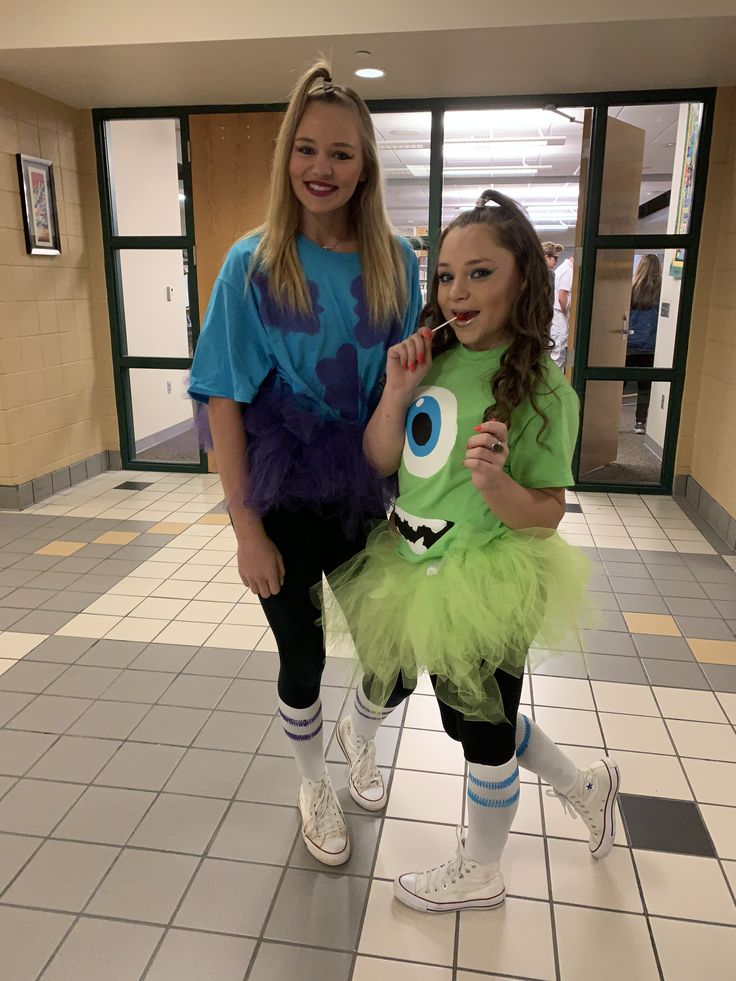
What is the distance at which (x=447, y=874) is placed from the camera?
1508 millimetres

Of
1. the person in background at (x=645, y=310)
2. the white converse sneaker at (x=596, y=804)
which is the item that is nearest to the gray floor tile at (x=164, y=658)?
the white converse sneaker at (x=596, y=804)

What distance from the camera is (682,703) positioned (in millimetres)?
2275

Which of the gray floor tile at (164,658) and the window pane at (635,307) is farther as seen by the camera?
the window pane at (635,307)

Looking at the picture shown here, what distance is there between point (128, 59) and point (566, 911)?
4.03 m

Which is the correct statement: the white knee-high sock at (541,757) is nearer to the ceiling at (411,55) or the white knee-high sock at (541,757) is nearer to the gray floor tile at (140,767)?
the gray floor tile at (140,767)

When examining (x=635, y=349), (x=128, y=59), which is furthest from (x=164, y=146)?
(x=635, y=349)

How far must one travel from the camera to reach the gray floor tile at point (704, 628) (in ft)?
8.90

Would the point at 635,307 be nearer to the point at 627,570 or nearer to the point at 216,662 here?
the point at 627,570

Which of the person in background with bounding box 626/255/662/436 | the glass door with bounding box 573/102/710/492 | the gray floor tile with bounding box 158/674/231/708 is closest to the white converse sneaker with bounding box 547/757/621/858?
the gray floor tile with bounding box 158/674/231/708

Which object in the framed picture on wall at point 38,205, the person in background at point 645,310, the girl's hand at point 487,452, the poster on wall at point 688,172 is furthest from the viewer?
the person in background at point 645,310

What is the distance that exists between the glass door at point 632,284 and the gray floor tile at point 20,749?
3.60 m

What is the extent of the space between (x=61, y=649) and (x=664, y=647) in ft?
7.14

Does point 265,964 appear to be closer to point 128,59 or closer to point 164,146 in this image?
point 128,59

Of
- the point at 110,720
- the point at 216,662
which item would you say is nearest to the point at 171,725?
the point at 110,720
